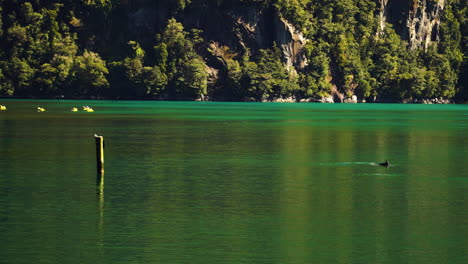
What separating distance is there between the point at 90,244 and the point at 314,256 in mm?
6661

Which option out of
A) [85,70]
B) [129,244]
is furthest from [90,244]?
[85,70]

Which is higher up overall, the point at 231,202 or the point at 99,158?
the point at 99,158

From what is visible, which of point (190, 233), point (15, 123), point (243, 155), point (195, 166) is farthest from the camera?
point (15, 123)

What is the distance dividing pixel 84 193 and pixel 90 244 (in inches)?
432

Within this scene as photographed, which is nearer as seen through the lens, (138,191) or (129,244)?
(129,244)

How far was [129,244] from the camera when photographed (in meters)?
28.6

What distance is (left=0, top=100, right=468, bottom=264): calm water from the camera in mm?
27938

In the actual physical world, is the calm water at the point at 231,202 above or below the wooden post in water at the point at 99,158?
below

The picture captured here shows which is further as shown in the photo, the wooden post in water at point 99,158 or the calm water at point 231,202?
the wooden post in water at point 99,158

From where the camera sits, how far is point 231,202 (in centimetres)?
3716

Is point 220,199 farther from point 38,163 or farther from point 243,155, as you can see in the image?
point 243,155

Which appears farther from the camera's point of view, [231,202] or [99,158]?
[99,158]

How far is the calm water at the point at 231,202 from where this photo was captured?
2794 cm

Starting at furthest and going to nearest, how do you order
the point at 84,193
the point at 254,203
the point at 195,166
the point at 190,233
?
the point at 195,166, the point at 84,193, the point at 254,203, the point at 190,233
